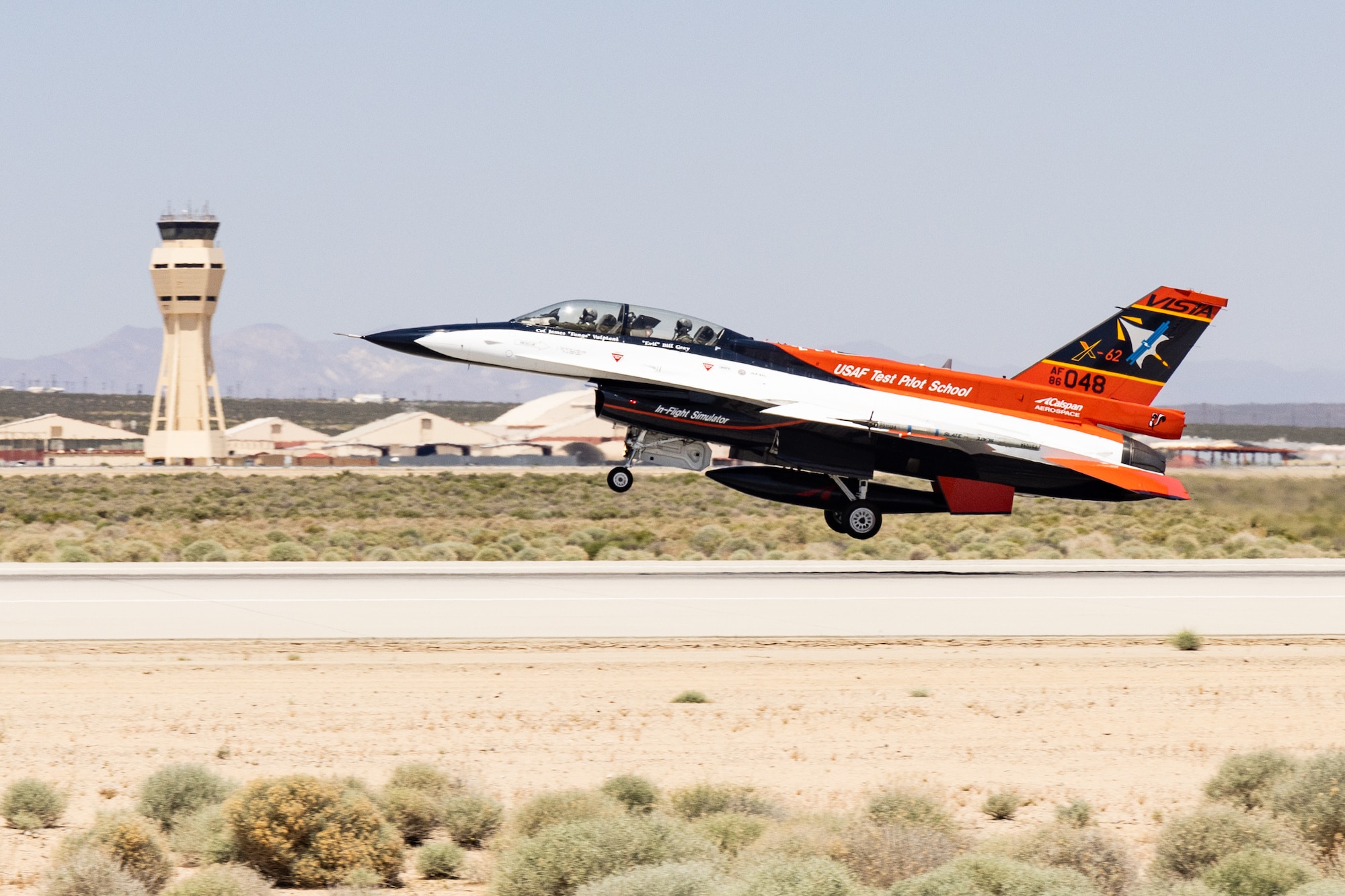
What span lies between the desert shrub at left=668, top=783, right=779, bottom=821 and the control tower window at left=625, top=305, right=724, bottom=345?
18.4 metres

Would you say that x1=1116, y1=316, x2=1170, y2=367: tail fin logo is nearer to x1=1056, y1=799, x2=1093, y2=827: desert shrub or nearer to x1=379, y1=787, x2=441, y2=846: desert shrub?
x1=1056, y1=799, x2=1093, y2=827: desert shrub

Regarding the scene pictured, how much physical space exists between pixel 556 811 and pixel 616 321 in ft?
63.1

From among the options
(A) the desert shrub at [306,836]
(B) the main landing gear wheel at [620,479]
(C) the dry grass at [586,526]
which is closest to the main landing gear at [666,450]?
(B) the main landing gear wheel at [620,479]

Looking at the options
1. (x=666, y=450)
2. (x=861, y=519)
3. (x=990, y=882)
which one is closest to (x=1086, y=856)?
(x=990, y=882)

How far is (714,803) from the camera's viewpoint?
10.1 meters

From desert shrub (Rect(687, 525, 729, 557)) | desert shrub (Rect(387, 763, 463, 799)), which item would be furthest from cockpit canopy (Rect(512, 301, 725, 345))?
desert shrub (Rect(387, 763, 463, 799))

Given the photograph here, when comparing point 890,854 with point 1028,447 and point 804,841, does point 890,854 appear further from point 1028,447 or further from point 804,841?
point 1028,447

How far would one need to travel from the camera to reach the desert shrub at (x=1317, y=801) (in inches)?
369

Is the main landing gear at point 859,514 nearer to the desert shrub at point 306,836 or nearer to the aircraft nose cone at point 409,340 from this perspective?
the aircraft nose cone at point 409,340

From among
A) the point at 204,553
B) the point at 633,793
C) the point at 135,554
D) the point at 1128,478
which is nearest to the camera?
the point at 633,793

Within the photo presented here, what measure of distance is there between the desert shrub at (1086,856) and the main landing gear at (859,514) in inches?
809

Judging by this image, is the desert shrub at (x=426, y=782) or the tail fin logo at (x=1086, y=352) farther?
the tail fin logo at (x=1086, y=352)

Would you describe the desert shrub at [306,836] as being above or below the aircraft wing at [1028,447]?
below

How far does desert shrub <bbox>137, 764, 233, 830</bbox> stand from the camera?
32.7ft
